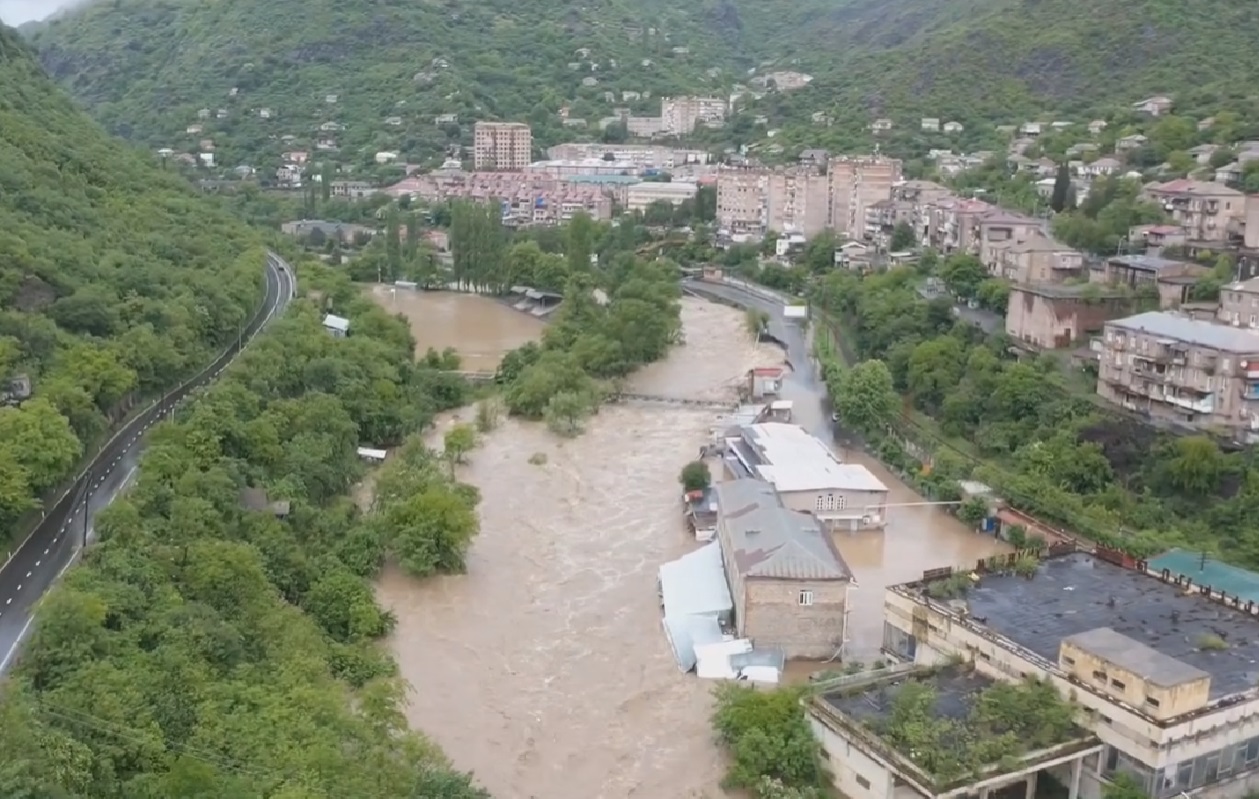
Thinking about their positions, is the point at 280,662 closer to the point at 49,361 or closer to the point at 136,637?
the point at 136,637

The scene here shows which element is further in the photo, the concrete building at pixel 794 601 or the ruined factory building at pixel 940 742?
the concrete building at pixel 794 601

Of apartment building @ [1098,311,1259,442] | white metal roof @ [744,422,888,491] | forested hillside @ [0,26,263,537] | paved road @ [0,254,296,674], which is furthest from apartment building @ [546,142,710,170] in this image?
paved road @ [0,254,296,674]

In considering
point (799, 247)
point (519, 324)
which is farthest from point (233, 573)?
point (799, 247)

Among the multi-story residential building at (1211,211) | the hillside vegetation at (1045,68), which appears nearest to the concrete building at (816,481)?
the multi-story residential building at (1211,211)

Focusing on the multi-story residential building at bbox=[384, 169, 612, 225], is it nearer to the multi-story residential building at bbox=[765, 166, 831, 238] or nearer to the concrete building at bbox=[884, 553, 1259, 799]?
the multi-story residential building at bbox=[765, 166, 831, 238]

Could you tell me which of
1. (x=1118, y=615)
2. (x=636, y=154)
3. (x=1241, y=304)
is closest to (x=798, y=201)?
(x=636, y=154)

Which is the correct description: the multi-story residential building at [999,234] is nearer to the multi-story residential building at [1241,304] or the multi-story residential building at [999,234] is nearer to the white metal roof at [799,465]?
the multi-story residential building at [1241,304]

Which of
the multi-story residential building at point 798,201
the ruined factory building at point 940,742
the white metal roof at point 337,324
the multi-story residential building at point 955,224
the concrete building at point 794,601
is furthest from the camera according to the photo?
the multi-story residential building at point 798,201
